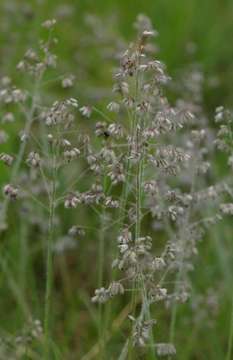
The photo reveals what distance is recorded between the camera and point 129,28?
8.37 meters

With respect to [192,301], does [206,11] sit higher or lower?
higher

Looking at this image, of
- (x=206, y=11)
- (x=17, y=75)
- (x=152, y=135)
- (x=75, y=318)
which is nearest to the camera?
(x=152, y=135)

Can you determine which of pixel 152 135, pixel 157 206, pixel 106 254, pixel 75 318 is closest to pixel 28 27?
pixel 106 254

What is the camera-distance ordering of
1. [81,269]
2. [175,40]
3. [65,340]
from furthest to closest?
[175,40] < [81,269] < [65,340]

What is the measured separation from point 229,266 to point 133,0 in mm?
4186

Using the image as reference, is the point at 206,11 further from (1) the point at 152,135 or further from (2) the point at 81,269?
(1) the point at 152,135

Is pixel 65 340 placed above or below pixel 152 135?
below

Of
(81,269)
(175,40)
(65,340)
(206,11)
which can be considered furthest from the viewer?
(206,11)

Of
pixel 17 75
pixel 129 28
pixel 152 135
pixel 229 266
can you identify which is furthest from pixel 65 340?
pixel 129 28

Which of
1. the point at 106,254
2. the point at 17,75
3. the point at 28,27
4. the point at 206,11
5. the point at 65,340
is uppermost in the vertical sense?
the point at 206,11

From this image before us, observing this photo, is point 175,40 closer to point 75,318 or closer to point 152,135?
point 75,318

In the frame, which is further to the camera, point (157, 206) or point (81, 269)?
point (81, 269)

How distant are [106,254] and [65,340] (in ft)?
4.08

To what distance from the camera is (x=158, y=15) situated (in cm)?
824
